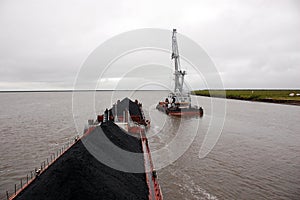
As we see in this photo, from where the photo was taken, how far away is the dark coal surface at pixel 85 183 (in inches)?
183

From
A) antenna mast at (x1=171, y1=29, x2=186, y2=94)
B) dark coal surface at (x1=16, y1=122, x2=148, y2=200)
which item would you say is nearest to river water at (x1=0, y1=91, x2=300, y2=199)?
dark coal surface at (x1=16, y1=122, x2=148, y2=200)

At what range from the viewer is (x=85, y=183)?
16.1 feet

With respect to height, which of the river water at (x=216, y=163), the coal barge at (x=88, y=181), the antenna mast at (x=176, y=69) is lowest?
the river water at (x=216, y=163)

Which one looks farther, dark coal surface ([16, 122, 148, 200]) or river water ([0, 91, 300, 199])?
river water ([0, 91, 300, 199])

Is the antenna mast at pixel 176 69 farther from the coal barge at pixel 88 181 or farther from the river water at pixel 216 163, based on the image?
the coal barge at pixel 88 181

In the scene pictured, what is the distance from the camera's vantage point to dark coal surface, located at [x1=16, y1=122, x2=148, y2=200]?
4660 mm

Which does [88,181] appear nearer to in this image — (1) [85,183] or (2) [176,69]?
(1) [85,183]

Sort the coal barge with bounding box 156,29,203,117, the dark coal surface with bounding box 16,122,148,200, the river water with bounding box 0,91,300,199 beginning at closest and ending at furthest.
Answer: the dark coal surface with bounding box 16,122,148,200 → the river water with bounding box 0,91,300,199 → the coal barge with bounding box 156,29,203,117

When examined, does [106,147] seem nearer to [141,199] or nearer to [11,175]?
[141,199]

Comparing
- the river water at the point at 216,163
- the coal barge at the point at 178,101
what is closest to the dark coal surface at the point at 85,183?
the river water at the point at 216,163

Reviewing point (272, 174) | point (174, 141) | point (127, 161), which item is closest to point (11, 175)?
point (127, 161)

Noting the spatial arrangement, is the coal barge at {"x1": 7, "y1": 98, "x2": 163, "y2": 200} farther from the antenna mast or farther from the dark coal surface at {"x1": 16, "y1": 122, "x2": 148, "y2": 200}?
the antenna mast

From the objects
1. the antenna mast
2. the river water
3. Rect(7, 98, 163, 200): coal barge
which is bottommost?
the river water

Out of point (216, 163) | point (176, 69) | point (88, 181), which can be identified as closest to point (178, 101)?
point (176, 69)
